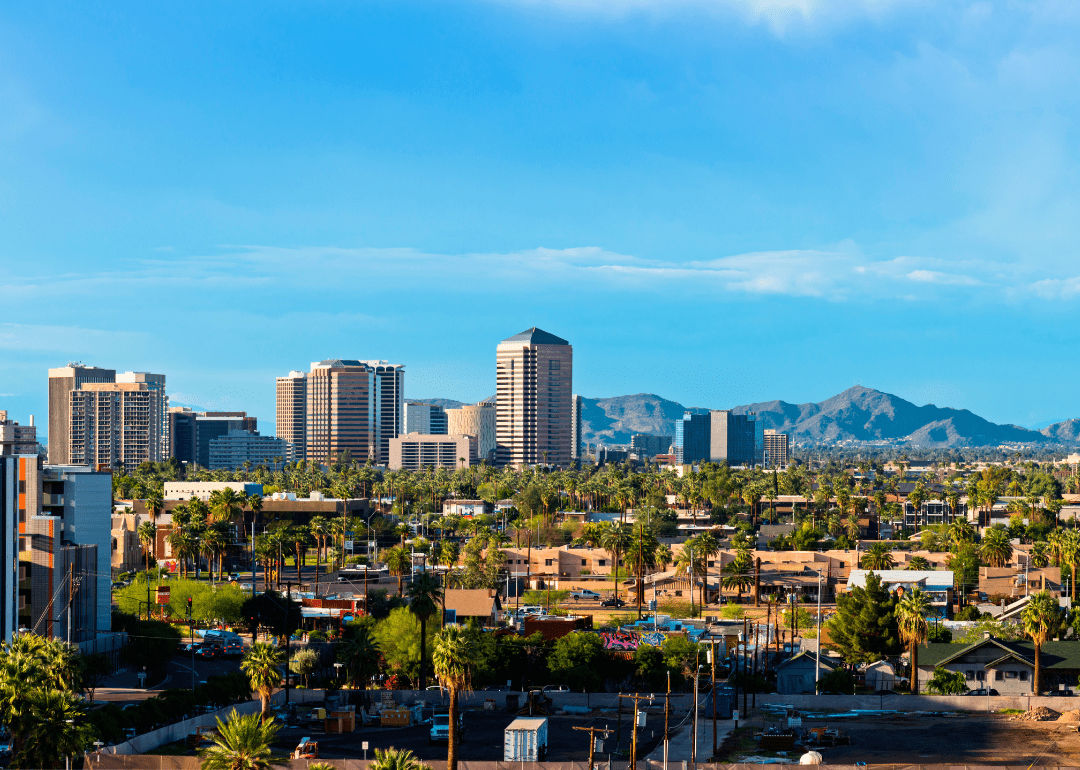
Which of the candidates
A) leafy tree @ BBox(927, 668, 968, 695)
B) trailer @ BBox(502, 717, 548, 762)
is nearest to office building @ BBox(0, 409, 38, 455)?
trailer @ BBox(502, 717, 548, 762)

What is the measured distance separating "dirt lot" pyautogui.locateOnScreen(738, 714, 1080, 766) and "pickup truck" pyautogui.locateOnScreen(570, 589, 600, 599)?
67.1 meters

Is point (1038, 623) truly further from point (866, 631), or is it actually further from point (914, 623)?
point (866, 631)

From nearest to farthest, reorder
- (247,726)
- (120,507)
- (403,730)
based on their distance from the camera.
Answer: (247,726) → (403,730) → (120,507)

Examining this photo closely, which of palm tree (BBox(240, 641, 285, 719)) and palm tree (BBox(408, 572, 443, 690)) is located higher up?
palm tree (BBox(408, 572, 443, 690))

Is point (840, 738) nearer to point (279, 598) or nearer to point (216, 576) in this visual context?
point (279, 598)

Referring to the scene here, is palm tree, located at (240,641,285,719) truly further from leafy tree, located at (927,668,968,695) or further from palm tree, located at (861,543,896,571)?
palm tree, located at (861,543,896,571)

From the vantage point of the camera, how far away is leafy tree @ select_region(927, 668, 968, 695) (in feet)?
270

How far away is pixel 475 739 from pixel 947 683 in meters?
32.9

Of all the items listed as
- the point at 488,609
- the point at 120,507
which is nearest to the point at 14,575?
the point at 488,609

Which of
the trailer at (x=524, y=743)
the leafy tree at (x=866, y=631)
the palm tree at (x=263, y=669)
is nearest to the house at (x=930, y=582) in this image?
the leafy tree at (x=866, y=631)

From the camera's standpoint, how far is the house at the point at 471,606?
10812 centimetres

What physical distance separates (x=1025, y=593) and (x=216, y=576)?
3645 inches

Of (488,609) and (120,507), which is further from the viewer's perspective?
(120,507)

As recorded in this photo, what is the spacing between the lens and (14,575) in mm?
85312
